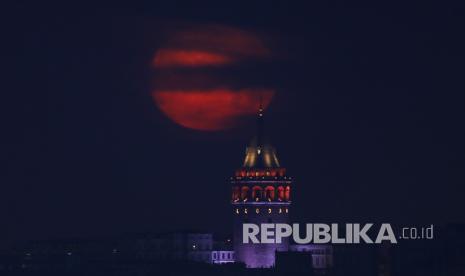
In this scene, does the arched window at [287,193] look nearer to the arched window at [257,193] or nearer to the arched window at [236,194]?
the arched window at [257,193]

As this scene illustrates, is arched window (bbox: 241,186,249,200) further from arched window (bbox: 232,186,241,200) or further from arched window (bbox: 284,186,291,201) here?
arched window (bbox: 284,186,291,201)

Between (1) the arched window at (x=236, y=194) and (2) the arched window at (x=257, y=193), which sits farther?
(1) the arched window at (x=236, y=194)

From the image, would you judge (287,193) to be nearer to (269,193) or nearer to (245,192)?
(269,193)

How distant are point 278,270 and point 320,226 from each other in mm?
14153

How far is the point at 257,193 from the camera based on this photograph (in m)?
156

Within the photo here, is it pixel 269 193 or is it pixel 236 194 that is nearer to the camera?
pixel 269 193

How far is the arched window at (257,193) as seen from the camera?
156 meters

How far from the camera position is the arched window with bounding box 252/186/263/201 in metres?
156

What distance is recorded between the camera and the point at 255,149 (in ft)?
520

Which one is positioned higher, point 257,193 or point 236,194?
point 236,194

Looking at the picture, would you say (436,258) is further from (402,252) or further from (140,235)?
(140,235)

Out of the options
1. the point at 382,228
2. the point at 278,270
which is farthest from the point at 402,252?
the point at 278,270

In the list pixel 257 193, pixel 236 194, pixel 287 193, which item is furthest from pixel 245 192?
pixel 287 193

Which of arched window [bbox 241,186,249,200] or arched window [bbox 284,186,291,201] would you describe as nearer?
arched window [bbox 241,186,249,200]
